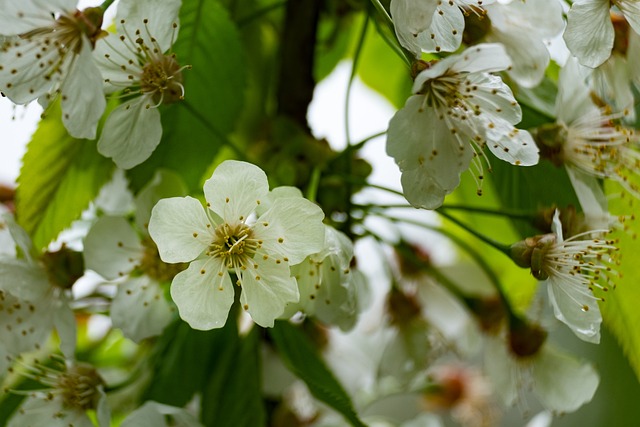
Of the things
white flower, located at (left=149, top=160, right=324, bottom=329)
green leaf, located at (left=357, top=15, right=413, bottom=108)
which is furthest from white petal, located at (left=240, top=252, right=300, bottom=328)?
green leaf, located at (left=357, top=15, right=413, bottom=108)

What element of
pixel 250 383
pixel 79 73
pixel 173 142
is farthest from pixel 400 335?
pixel 79 73

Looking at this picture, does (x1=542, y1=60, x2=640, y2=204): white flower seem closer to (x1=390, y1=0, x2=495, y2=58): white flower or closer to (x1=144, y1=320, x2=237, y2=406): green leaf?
(x1=390, y1=0, x2=495, y2=58): white flower

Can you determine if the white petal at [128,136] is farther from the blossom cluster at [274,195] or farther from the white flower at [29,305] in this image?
the white flower at [29,305]

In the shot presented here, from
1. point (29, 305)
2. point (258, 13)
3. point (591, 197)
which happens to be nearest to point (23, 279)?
point (29, 305)

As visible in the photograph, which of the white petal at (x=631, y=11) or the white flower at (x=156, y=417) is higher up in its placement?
the white petal at (x=631, y=11)

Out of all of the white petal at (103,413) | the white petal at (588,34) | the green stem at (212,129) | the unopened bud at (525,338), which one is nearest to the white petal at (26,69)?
the green stem at (212,129)

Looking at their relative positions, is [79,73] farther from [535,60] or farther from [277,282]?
[535,60]

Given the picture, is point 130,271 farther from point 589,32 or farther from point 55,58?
point 589,32
